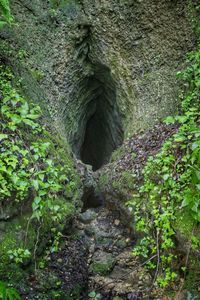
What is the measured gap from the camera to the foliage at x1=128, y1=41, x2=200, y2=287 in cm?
353

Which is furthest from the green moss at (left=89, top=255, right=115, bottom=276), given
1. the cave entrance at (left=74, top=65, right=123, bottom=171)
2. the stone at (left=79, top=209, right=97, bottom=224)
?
the cave entrance at (left=74, top=65, right=123, bottom=171)

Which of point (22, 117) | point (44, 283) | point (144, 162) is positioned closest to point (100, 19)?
point (144, 162)

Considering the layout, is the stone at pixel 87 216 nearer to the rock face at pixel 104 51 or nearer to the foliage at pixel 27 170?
the foliage at pixel 27 170

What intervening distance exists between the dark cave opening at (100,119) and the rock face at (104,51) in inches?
15.2

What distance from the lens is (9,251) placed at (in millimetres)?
3676

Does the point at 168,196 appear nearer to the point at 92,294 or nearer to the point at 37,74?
the point at 92,294

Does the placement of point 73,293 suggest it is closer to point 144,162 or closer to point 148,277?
point 148,277

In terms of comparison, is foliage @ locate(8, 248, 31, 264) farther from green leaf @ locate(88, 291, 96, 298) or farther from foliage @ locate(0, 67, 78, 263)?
green leaf @ locate(88, 291, 96, 298)

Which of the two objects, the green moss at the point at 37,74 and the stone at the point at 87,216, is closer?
the stone at the point at 87,216

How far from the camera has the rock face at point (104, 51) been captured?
6.50 metres

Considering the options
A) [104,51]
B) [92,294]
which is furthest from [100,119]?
[92,294]

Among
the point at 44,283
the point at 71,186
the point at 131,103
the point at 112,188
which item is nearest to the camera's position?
the point at 44,283

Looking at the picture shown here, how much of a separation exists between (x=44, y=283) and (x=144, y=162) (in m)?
2.47

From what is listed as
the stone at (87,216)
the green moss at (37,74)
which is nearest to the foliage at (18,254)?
the stone at (87,216)
